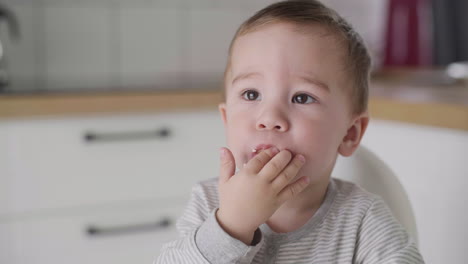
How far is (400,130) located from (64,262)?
98 cm

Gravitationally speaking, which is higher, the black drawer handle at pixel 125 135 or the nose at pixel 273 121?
the nose at pixel 273 121

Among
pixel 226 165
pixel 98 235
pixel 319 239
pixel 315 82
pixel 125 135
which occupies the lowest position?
pixel 98 235

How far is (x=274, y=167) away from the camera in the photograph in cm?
77

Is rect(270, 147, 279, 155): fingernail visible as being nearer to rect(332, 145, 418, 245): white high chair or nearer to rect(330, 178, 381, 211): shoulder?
rect(330, 178, 381, 211): shoulder

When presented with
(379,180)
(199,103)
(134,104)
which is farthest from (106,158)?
(379,180)

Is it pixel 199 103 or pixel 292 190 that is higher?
pixel 292 190

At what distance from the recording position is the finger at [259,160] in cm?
77

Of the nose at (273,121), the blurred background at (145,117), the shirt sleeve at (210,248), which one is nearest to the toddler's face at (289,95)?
the nose at (273,121)

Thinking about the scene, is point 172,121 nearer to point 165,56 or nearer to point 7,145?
point 7,145

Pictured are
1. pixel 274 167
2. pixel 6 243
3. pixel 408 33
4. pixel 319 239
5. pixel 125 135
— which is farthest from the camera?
pixel 408 33

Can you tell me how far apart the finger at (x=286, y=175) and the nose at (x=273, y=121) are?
0.05 meters

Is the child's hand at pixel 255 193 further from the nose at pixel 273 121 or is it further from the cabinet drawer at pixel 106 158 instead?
the cabinet drawer at pixel 106 158

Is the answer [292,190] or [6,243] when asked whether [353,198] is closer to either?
[292,190]

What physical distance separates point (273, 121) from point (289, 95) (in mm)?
52
